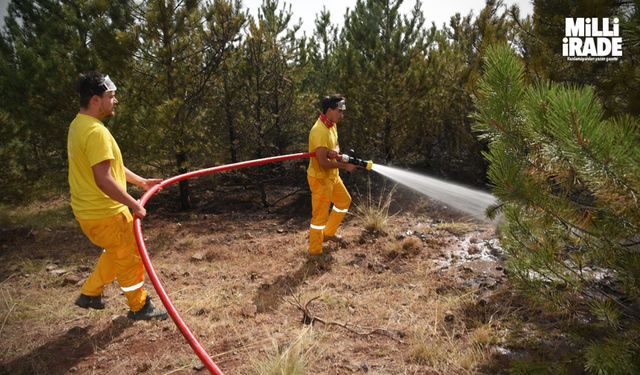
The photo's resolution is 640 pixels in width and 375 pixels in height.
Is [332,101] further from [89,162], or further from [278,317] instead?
[89,162]

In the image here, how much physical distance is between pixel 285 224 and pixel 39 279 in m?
3.86

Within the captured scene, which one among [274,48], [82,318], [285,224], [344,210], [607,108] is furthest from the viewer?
[274,48]

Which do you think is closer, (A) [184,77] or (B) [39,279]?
(B) [39,279]

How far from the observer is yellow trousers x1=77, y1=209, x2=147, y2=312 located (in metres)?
3.05

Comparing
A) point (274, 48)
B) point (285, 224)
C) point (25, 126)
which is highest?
point (274, 48)

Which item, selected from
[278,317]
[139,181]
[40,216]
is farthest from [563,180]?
[40,216]

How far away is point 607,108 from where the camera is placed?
3.03m

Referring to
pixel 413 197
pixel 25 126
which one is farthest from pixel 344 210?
pixel 25 126

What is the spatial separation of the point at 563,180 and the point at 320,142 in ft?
9.85

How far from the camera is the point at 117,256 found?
3.12 metres

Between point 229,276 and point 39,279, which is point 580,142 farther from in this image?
point 39,279

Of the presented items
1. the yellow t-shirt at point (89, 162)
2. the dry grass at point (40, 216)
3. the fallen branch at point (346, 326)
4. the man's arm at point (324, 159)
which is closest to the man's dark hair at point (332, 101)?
the man's arm at point (324, 159)
